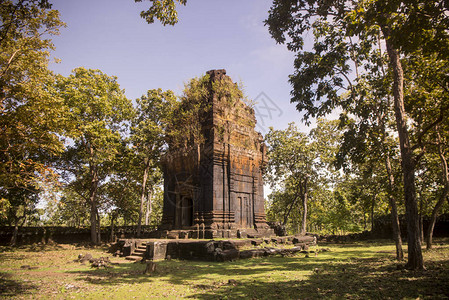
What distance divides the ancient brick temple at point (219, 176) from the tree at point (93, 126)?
629cm

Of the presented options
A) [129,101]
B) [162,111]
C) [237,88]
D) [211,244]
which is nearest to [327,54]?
[237,88]

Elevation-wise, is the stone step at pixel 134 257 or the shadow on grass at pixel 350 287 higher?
the shadow on grass at pixel 350 287

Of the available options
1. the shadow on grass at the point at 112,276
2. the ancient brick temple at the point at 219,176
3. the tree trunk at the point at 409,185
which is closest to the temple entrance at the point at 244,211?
the ancient brick temple at the point at 219,176

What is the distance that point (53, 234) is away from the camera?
21.1 metres

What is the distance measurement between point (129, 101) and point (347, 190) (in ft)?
72.9

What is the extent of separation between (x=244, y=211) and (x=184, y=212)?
136 inches

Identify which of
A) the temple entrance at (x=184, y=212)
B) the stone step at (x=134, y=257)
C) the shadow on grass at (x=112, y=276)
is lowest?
the stone step at (x=134, y=257)

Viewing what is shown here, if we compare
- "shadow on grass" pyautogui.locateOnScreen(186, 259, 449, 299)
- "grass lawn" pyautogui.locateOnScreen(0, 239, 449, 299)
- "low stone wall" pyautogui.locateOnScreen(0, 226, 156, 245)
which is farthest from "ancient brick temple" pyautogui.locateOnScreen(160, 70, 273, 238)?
"shadow on grass" pyautogui.locateOnScreen(186, 259, 449, 299)

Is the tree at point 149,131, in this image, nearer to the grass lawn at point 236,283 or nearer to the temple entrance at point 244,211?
the temple entrance at point 244,211

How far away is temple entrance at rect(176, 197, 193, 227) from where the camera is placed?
1538 cm

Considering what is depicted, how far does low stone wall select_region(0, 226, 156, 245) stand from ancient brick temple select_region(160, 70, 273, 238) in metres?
4.52

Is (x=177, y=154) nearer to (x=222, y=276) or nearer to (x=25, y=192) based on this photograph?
(x=222, y=276)

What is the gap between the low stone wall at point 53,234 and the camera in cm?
1964

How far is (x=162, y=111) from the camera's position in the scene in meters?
22.9
